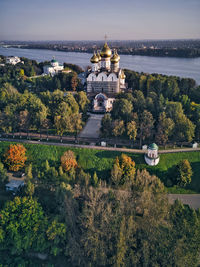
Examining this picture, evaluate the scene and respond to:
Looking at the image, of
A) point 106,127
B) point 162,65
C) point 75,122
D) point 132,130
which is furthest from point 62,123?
point 162,65

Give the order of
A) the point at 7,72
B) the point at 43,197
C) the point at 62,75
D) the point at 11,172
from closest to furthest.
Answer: the point at 43,197 < the point at 11,172 < the point at 62,75 < the point at 7,72

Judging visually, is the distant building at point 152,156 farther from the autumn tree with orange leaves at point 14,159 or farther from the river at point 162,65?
the river at point 162,65

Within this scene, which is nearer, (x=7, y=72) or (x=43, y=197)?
(x=43, y=197)

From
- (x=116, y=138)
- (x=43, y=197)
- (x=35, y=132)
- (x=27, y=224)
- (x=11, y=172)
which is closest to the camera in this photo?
(x=27, y=224)

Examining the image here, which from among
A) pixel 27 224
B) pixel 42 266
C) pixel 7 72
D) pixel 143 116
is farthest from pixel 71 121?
pixel 7 72

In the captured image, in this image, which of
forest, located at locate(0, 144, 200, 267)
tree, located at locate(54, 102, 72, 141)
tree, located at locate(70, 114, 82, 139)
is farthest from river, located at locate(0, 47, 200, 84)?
forest, located at locate(0, 144, 200, 267)

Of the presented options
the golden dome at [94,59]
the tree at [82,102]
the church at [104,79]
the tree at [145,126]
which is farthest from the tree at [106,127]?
the golden dome at [94,59]

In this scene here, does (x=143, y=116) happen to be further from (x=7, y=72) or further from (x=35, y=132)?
(x=7, y=72)

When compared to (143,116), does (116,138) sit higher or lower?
lower
